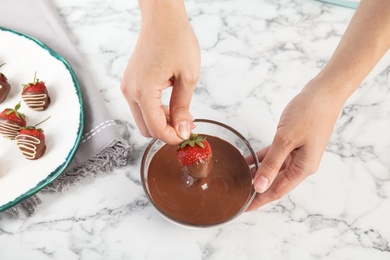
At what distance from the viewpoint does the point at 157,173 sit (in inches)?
47.2

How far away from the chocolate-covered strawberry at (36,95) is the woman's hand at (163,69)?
1.23 feet

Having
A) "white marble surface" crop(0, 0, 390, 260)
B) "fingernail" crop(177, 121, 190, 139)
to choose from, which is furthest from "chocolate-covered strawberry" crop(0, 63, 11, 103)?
"fingernail" crop(177, 121, 190, 139)

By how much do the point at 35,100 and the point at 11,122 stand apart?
87 millimetres

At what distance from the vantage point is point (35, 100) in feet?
4.41

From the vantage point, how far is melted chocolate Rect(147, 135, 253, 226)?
3.72ft

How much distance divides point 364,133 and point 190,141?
1.78ft

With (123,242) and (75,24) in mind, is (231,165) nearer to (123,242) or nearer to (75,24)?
(123,242)

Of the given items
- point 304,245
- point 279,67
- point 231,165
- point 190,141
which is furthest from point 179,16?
point 304,245

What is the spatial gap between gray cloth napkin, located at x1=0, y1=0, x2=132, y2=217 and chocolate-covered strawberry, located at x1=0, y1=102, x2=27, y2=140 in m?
0.17

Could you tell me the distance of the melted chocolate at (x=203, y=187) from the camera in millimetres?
1134

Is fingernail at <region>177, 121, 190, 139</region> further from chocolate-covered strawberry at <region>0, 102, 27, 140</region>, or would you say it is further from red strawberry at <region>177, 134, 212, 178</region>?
chocolate-covered strawberry at <region>0, 102, 27, 140</region>

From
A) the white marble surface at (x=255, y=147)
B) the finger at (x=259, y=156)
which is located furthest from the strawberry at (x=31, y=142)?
the finger at (x=259, y=156)

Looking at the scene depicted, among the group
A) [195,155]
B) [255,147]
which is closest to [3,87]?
[195,155]

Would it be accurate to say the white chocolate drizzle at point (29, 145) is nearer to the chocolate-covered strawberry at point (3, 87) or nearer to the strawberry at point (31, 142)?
the strawberry at point (31, 142)
